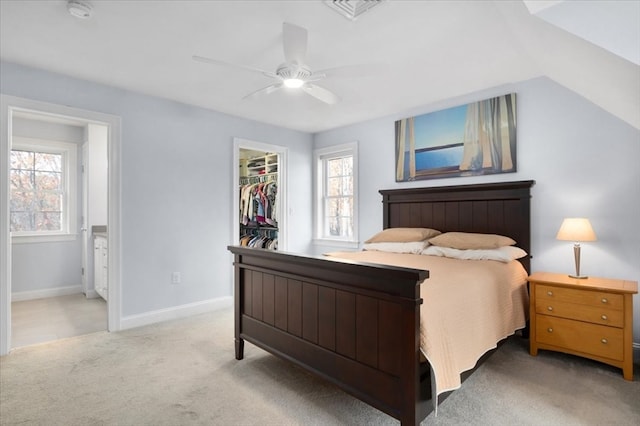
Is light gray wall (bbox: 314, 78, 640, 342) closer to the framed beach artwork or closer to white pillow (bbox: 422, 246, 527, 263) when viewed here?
the framed beach artwork

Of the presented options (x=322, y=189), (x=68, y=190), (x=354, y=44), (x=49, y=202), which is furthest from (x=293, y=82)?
(x=49, y=202)

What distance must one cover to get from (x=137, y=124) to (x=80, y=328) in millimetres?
2194

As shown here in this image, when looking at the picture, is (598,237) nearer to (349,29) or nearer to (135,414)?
(349,29)

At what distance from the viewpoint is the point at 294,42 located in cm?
206

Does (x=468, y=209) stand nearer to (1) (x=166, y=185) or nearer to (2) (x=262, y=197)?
(2) (x=262, y=197)

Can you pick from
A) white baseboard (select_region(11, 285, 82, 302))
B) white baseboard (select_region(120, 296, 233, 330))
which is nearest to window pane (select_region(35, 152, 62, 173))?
white baseboard (select_region(11, 285, 82, 302))

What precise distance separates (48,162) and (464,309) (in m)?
5.70

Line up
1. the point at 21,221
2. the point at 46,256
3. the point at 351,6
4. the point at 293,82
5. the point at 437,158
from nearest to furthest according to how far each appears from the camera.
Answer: the point at 351,6
the point at 293,82
the point at 437,158
the point at 21,221
the point at 46,256

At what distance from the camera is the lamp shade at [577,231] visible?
2598mm

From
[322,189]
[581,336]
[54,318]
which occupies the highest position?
[322,189]

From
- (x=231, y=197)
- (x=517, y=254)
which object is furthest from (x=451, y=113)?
(x=231, y=197)

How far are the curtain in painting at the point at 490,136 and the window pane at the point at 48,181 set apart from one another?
5548 millimetres

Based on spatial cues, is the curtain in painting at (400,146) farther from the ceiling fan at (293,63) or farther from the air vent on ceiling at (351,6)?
the air vent on ceiling at (351,6)

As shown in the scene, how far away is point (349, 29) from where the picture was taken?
2.27m
